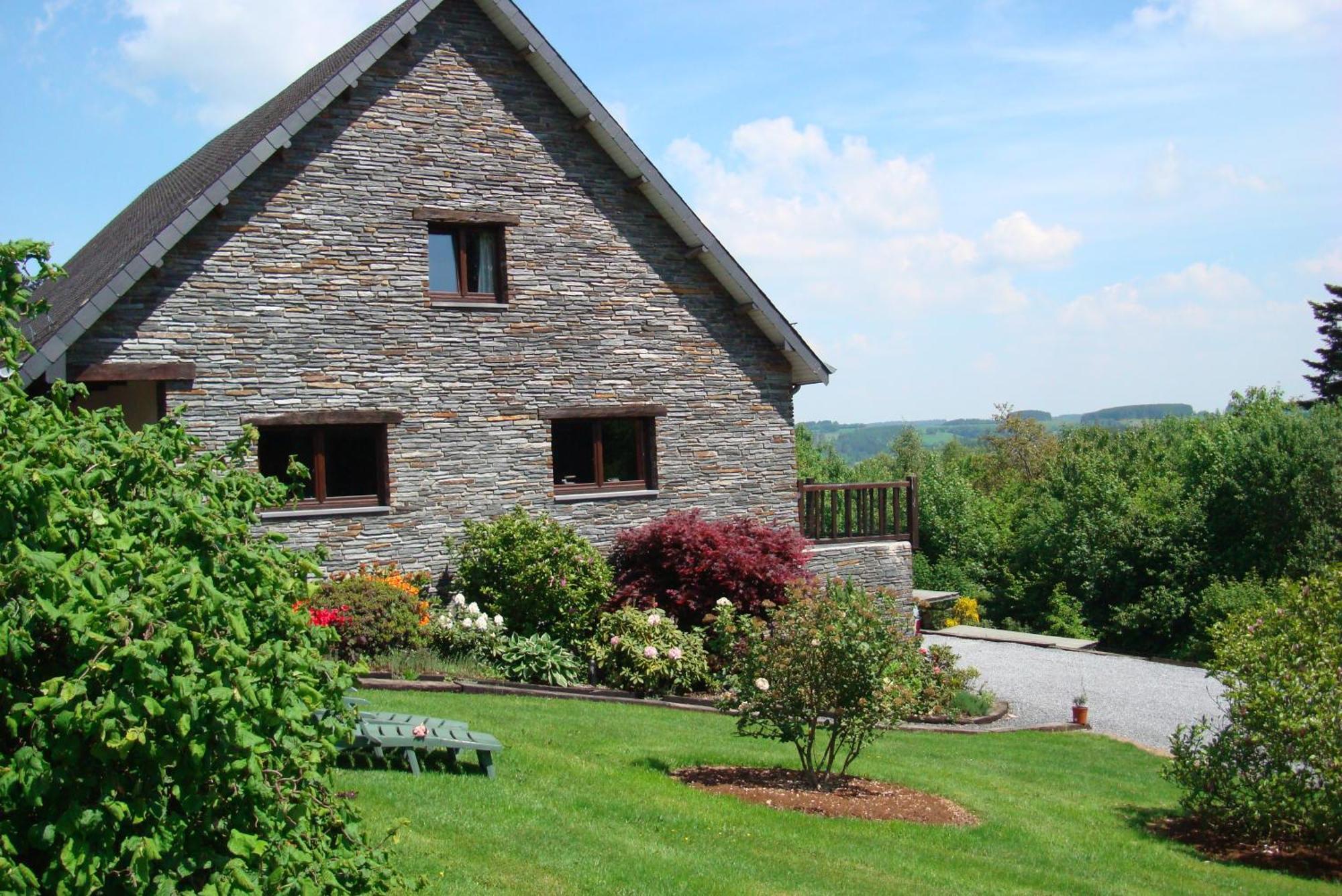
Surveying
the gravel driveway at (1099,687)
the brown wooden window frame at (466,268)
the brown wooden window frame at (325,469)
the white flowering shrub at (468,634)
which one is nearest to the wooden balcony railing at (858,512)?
the gravel driveway at (1099,687)

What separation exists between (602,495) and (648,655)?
353cm

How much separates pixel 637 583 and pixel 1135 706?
949 cm

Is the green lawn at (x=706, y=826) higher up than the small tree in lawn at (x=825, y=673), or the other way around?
the small tree in lawn at (x=825, y=673)

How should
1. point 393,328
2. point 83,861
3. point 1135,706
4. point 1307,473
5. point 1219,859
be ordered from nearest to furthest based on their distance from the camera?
point 83,861 < point 1219,859 < point 393,328 < point 1135,706 < point 1307,473

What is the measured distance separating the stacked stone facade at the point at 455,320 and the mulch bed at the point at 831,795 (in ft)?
24.0

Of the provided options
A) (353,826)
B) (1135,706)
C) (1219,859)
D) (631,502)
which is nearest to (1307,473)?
(1135,706)

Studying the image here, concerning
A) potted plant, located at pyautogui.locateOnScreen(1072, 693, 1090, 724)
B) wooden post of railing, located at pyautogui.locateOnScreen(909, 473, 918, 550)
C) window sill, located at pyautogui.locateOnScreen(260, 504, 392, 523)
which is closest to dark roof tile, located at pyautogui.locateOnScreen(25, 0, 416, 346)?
window sill, located at pyautogui.locateOnScreen(260, 504, 392, 523)

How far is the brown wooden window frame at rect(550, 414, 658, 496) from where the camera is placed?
1838 centimetres

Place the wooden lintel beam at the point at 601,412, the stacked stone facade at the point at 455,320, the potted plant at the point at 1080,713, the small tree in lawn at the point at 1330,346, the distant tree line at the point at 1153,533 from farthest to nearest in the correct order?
the small tree in lawn at the point at 1330,346 → the distant tree line at the point at 1153,533 → the potted plant at the point at 1080,713 → the wooden lintel beam at the point at 601,412 → the stacked stone facade at the point at 455,320

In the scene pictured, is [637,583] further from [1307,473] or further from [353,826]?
[1307,473]

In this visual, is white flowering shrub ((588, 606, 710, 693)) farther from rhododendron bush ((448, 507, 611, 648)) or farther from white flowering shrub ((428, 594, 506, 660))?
white flowering shrub ((428, 594, 506, 660))

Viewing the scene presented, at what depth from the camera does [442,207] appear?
1720 cm

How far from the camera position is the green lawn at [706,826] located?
24.3 feet

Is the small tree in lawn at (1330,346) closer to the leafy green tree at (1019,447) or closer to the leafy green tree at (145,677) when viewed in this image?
the leafy green tree at (1019,447)
